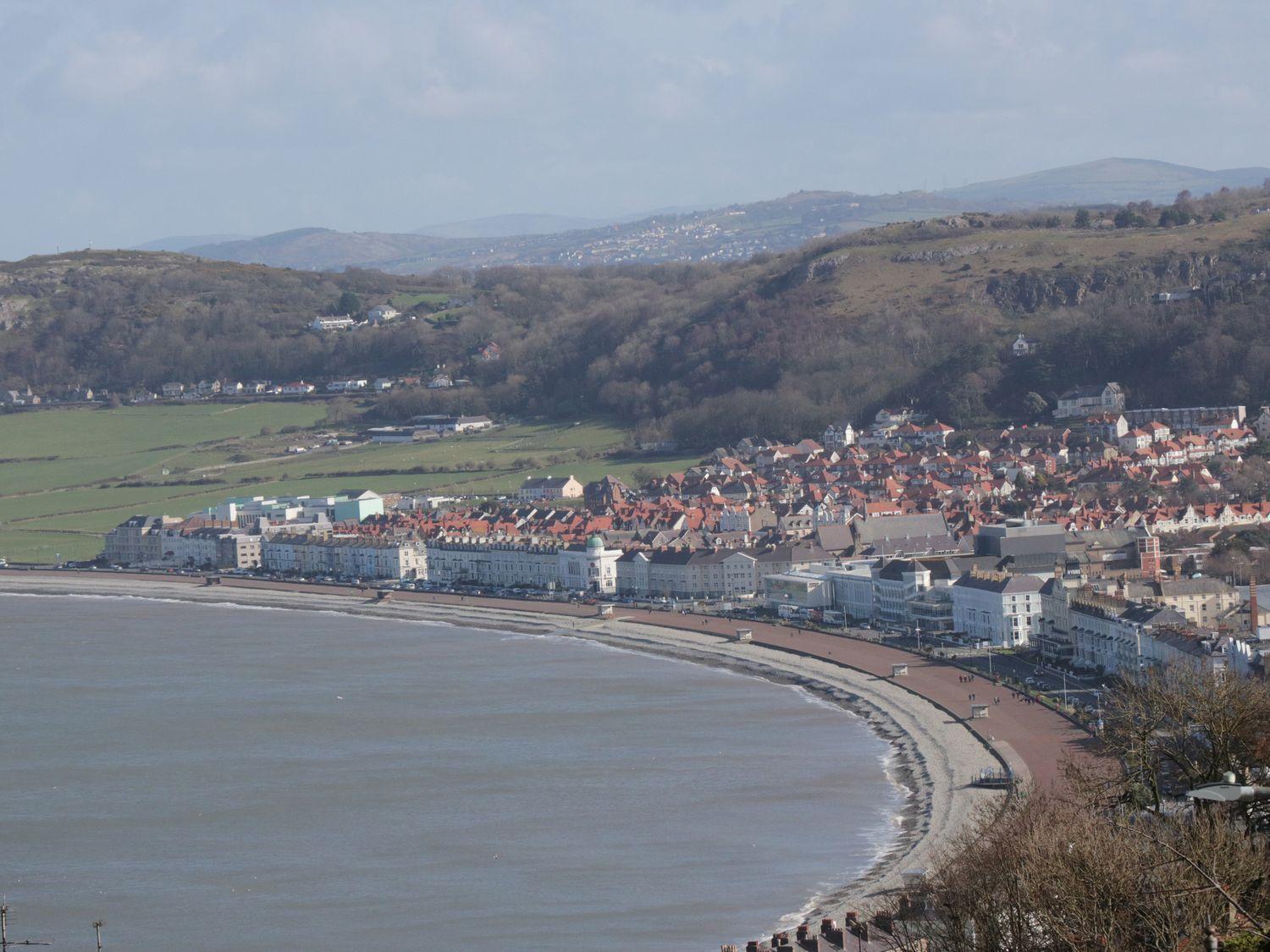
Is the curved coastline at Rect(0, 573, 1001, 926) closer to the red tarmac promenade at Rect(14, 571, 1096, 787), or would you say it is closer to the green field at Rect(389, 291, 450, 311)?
the red tarmac promenade at Rect(14, 571, 1096, 787)

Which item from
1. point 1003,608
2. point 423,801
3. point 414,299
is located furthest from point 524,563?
point 414,299

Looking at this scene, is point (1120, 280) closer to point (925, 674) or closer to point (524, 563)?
point (524, 563)

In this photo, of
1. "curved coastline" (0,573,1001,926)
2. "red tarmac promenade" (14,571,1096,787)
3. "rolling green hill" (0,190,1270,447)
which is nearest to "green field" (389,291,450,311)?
"rolling green hill" (0,190,1270,447)

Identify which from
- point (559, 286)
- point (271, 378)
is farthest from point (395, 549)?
point (559, 286)

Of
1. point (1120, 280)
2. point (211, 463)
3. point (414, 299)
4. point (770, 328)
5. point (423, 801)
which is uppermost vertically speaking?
point (414, 299)

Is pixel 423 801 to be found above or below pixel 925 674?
below

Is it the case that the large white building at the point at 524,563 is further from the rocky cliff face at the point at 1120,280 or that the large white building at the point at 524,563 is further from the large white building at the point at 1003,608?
the rocky cliff face at the point at 1120,280
